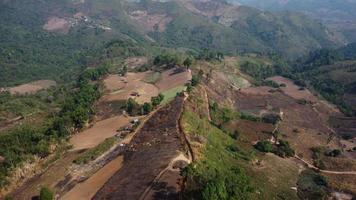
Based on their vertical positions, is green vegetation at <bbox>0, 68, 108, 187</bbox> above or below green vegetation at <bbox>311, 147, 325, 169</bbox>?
above

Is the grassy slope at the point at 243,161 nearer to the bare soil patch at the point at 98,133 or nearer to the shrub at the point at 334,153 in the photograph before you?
the shrub at the point at 334,153

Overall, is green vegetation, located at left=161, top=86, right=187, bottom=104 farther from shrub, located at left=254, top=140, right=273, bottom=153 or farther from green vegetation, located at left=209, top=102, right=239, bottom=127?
shrub, located at left=254, top=140, right=273, bottom=153

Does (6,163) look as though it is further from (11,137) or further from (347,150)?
(347,150)

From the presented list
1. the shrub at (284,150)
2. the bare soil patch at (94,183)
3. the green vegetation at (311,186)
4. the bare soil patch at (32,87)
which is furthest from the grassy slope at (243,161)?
the bare soil patch at (32,87)

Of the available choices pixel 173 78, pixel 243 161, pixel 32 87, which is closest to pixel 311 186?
pixel 243 161

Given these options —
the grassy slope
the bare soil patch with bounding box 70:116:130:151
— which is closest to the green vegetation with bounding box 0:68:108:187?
the bare soil patch with bounding box 70:116:130:151

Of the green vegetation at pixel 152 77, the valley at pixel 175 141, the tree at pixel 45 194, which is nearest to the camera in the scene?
the tree at pixel 45 194
